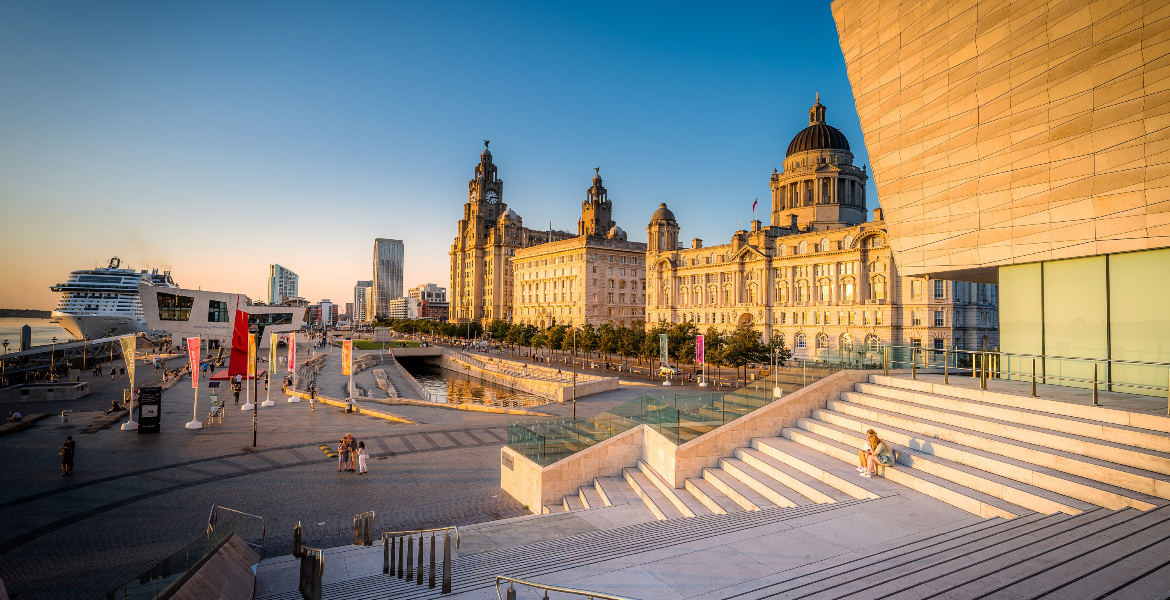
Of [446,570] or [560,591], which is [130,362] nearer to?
[446,570]

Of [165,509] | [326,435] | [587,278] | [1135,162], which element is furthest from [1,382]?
[587,278]

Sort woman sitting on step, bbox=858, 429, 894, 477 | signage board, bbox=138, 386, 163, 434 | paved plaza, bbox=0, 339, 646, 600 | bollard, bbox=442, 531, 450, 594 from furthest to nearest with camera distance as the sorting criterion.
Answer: signage board, bbox=138, 386, 163, 434 → paved plaza, bbox=0, 339, 646, 600 → woman sitting on step, bbox=858, 429, 894, 477 → bollard, bbox=442, 531, 450, 594

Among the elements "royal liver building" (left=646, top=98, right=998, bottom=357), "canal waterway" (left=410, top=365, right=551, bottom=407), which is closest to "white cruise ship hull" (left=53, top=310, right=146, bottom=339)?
"canal waterway" (left=410, top=365, right=551, bottom=407)

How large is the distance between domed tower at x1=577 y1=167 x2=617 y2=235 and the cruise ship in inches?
3117

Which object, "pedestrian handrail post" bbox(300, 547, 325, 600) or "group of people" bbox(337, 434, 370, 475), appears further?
"group of people" bbox(337, 434, 370, 475)

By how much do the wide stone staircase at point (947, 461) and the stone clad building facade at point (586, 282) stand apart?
77793 millimetres

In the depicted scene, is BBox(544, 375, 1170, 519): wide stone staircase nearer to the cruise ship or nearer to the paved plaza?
the paved plaza

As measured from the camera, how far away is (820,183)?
83312 mm

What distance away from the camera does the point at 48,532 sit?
42.8 ft

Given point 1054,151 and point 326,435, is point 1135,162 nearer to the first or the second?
point 1054,151

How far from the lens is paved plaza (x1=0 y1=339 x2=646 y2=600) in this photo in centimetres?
1200

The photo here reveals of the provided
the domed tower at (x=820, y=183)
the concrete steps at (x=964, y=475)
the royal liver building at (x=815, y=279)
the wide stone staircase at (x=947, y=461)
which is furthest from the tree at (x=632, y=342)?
the concrete steps at (x=964, y=475)

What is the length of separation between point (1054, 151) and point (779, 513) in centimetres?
1238

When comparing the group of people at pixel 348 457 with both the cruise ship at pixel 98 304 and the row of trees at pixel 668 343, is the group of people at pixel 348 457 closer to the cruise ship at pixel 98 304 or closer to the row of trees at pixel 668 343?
the row of trees at pixel 668 343
